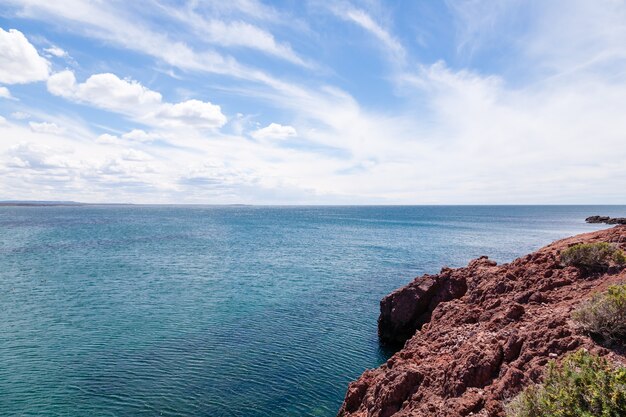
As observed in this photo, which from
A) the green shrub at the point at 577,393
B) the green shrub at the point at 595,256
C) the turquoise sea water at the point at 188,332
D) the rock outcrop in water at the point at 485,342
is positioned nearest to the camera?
the green shrub at the point at 577,393

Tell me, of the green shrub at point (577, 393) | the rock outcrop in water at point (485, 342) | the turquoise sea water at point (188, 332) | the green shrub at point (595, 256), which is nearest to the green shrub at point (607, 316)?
the rock outcrop in water at point (485, 342)

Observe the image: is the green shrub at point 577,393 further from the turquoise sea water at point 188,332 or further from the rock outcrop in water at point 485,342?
the turquoise sea water at point 188,332

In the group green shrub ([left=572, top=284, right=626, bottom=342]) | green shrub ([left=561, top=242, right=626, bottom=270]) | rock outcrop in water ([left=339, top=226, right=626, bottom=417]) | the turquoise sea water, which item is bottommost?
the turquoise sea water

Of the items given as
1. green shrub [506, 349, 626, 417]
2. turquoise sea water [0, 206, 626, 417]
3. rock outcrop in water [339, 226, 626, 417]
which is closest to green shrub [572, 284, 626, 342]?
rock outcrop in water [339, 226, 626, 417]

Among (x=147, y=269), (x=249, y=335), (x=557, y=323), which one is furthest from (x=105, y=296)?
(x=557, y=323)

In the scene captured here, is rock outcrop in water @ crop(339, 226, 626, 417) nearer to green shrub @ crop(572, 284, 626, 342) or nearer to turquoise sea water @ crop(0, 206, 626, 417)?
green shrub @ crop(572, 284, 626, 342)

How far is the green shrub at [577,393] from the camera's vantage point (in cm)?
970

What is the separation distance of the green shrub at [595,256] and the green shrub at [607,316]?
7634mm

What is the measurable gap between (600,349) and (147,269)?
56.2m

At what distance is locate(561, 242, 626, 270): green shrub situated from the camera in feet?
70.3

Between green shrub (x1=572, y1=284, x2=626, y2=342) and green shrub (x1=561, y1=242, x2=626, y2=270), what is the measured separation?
25.0 ft

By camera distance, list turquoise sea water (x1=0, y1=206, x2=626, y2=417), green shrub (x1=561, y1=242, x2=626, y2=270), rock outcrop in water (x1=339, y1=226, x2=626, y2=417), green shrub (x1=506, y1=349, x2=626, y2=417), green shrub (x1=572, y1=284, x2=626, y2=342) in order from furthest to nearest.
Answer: turquoise sea water (x1=0, y1=206, x2=626, y2=417) → green shrub (x1=561, y1=242, x2=626, y2=270) → rock outcrop in water (x1=339, y1=226, x2=626, y2=417) → green shrub (x1=572, y1=284, x2=626, y2=342) → green shrub (x1=506, y1=349, x2=626, y2=417)

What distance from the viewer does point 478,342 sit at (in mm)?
18047

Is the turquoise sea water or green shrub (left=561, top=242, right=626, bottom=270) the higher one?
green shrub (left=561, top=242, right=626, bottom=270)
